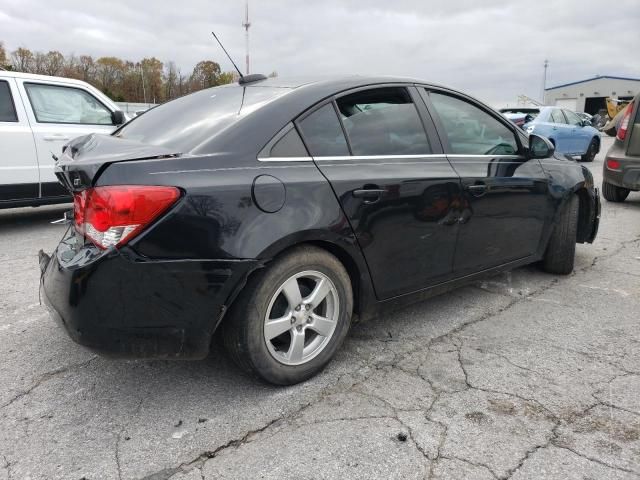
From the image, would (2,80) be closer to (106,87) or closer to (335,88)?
(335,88)

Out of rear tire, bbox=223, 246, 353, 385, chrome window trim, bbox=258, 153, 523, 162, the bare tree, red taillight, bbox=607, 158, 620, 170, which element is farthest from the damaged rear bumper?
the bare tree

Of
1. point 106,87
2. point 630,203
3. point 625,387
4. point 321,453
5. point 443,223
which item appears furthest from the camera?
point 106,87

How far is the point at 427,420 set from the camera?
243 cm

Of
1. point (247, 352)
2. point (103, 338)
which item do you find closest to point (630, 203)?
point (247, 352)

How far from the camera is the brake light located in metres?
2.18

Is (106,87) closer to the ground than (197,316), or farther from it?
farther from it

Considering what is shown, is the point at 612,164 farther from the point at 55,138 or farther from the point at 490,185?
the point at 55,138

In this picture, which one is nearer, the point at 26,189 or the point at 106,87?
the point at 26,189

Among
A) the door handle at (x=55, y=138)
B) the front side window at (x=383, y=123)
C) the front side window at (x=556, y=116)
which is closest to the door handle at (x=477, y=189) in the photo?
the front side window at (x=383, y=123)

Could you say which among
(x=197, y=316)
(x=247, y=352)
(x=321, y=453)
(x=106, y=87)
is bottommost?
(x=321, y=453)

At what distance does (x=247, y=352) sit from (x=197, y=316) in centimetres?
31

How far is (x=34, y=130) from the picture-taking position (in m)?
6.30

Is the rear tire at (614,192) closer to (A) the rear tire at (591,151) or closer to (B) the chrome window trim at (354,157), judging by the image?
(B) the chrome window trim at (354,157)

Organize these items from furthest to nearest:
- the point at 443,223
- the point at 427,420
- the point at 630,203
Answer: the point at 630,203 → the point at 443,223 → the point at 427,420
